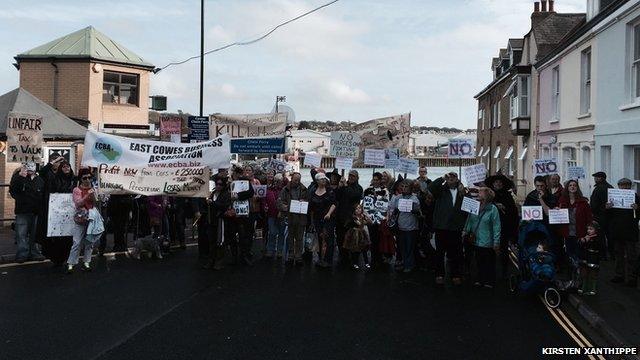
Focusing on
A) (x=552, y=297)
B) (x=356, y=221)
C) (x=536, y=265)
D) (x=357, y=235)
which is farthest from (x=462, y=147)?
(x=552, y=297)

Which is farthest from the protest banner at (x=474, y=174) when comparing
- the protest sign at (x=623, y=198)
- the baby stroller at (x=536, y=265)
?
the protest sign at (x=623, y=198)

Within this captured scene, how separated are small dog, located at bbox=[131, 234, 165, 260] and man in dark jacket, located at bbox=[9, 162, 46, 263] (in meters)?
1.92

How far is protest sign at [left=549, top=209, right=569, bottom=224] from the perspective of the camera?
375 inches

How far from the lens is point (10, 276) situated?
1023 cm

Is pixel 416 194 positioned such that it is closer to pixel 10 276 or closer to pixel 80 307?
pixel 80 307

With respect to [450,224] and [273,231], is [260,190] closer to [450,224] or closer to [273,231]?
Result: [273,231]

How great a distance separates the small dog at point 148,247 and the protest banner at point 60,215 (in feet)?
4.93

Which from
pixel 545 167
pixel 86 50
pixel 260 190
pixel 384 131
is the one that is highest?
pixel 86 50

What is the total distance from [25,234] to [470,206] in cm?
865

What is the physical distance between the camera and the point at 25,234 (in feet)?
38.7

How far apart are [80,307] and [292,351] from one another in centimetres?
346

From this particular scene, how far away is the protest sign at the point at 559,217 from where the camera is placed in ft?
31.2

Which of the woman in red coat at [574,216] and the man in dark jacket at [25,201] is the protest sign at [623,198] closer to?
the woman in red coat at [574,216]

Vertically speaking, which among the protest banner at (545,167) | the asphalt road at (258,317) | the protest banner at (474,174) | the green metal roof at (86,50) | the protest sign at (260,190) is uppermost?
the green metal roof at (86,50)
